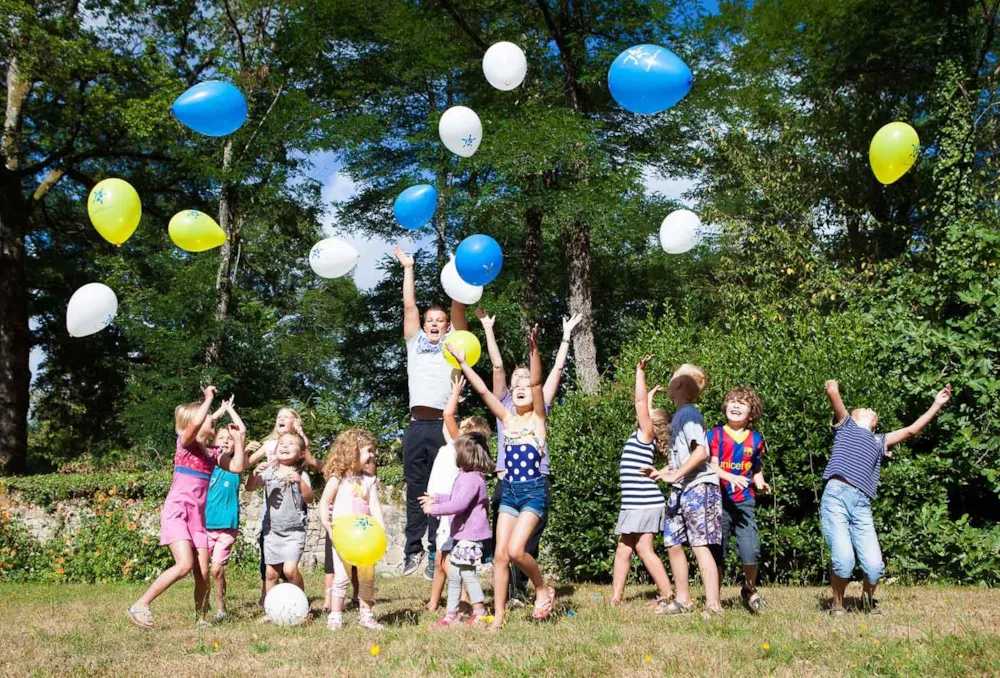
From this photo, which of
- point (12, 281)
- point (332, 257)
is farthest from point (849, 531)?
point (12, 281)

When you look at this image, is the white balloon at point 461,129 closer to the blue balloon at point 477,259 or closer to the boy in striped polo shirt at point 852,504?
the blue balloon at point 477,259

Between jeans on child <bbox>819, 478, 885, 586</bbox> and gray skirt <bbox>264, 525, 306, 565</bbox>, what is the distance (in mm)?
3595

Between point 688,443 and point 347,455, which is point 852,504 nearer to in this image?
point 688,443

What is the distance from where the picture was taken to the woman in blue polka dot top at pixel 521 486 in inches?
202

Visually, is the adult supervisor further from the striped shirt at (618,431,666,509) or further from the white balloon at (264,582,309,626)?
the striped shirt at (618,431,666,509)

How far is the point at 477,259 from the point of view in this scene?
267 inches

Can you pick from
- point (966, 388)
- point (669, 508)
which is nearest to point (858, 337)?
point (966, 388)

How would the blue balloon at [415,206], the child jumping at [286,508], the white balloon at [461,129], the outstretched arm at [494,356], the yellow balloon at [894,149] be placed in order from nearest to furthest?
the outstretched arm at [494,356] < the child jumping at [286,508] < the yellow balloon at [894,149] < the blue balloon at [415,206] < the white balloon at [461,129]

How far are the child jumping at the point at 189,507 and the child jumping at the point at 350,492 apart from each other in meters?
0.72

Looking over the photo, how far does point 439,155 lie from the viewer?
1852 centimetres

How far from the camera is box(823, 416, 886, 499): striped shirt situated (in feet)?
17.8

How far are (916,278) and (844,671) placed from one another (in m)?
6.16

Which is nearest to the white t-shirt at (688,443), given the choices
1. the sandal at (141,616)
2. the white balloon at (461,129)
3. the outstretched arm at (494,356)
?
the outstretched arm at (494,356)

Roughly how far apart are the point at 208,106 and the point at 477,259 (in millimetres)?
2484
